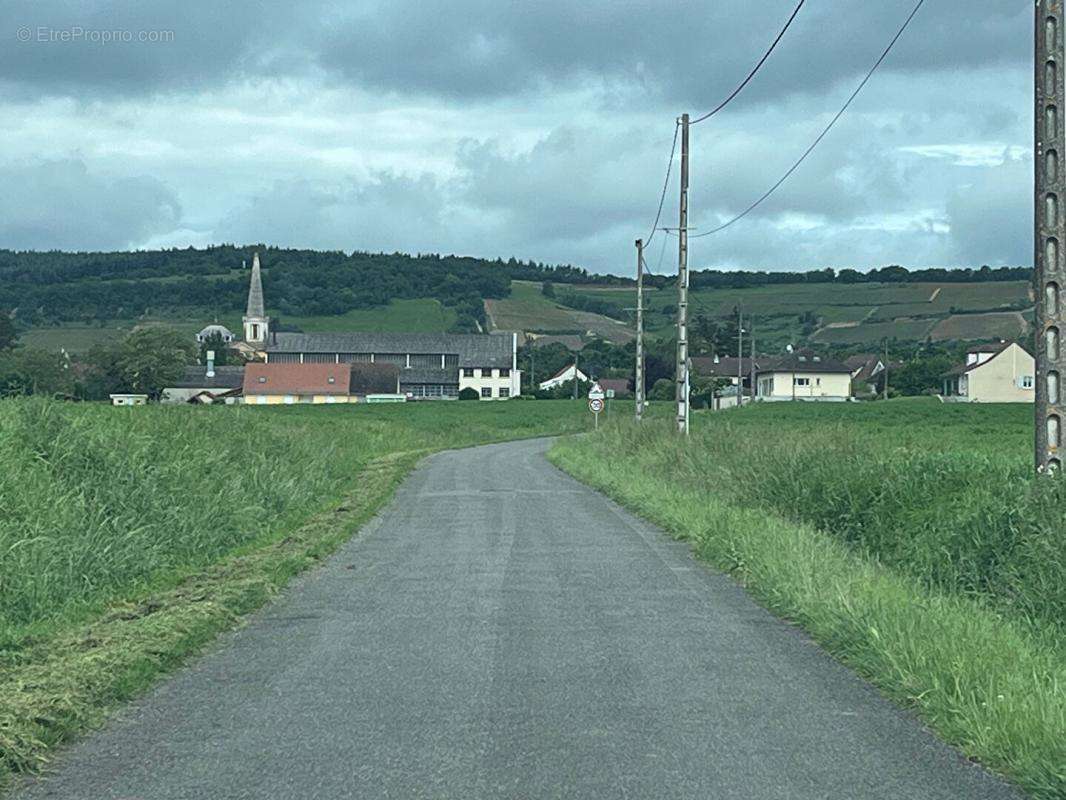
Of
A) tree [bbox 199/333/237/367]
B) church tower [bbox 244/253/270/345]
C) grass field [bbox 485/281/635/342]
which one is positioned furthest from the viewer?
grass field [bbox 485/281/635/342]

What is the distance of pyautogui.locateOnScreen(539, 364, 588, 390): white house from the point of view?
490 feet

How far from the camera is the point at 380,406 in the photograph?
101562 millimetres

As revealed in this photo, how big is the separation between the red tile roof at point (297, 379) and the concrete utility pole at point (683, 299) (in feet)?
305

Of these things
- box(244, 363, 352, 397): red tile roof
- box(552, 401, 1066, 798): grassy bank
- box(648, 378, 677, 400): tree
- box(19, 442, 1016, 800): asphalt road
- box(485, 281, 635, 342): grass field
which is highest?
box(485, 281, 635, 342): grass field

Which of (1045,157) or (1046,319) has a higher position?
(1045,157)

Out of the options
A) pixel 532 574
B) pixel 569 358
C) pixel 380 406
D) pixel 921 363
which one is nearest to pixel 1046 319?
pixel 532 574

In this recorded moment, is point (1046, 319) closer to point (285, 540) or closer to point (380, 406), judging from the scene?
point (285, 540)

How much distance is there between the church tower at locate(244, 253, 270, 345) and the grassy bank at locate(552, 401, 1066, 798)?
163930 millimetres

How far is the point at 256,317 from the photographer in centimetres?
18725

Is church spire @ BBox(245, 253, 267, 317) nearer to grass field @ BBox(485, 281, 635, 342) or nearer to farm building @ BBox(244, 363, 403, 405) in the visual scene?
grass field @ BBox(485, 281, 635, 342)

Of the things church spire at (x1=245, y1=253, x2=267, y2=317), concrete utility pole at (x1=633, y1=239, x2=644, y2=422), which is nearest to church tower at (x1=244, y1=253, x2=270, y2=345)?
church spire at (x1=245, y1=253, x2=267, y2=317)

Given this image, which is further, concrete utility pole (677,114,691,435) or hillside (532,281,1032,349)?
hillside (532,281,1032,349)

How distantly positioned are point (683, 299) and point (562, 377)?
120m

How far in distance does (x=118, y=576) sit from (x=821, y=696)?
7.61 m
